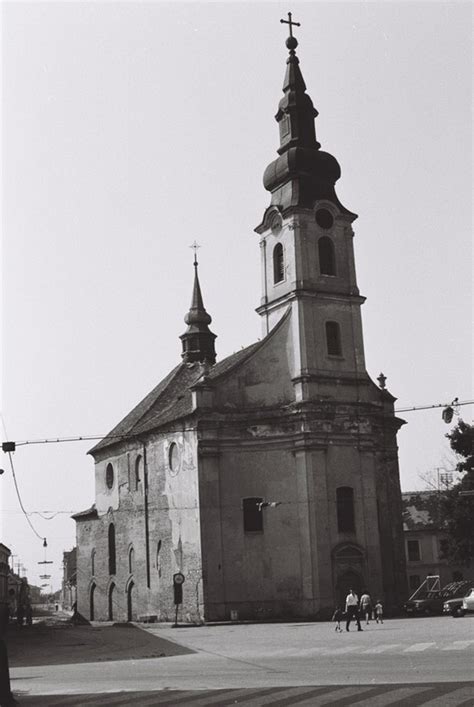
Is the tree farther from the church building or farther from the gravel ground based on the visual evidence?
the gravel ground

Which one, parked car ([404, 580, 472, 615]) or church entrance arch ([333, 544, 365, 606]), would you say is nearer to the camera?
parked car ([404, 580, 472, 615])

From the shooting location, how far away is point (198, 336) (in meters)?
63.5

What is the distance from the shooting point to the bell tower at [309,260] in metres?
44.6

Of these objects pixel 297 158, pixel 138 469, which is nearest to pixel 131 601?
pixel 138 469

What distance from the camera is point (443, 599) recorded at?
39.8 metres

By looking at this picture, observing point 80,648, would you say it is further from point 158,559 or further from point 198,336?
point 198,336

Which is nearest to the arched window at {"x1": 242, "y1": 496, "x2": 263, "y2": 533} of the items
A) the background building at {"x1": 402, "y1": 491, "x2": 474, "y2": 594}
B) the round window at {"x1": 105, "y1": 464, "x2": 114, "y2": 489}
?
the round window at {"x1": 105, "y1": 464, "x2": 114, "y2": 489}

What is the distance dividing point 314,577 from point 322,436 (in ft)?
21.6

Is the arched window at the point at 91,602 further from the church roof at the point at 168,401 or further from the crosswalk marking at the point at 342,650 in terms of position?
the crosswalk marking at the point at 342,650

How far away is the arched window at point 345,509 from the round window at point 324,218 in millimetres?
13391

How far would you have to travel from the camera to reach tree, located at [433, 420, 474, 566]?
49.5 metres

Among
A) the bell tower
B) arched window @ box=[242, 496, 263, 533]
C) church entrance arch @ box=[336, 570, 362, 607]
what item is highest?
the bell tower

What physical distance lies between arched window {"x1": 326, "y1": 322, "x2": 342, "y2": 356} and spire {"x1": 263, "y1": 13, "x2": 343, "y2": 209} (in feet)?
20.4

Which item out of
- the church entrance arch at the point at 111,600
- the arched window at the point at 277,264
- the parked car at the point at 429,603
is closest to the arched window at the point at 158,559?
the church entrance arch at the point at 111,600
